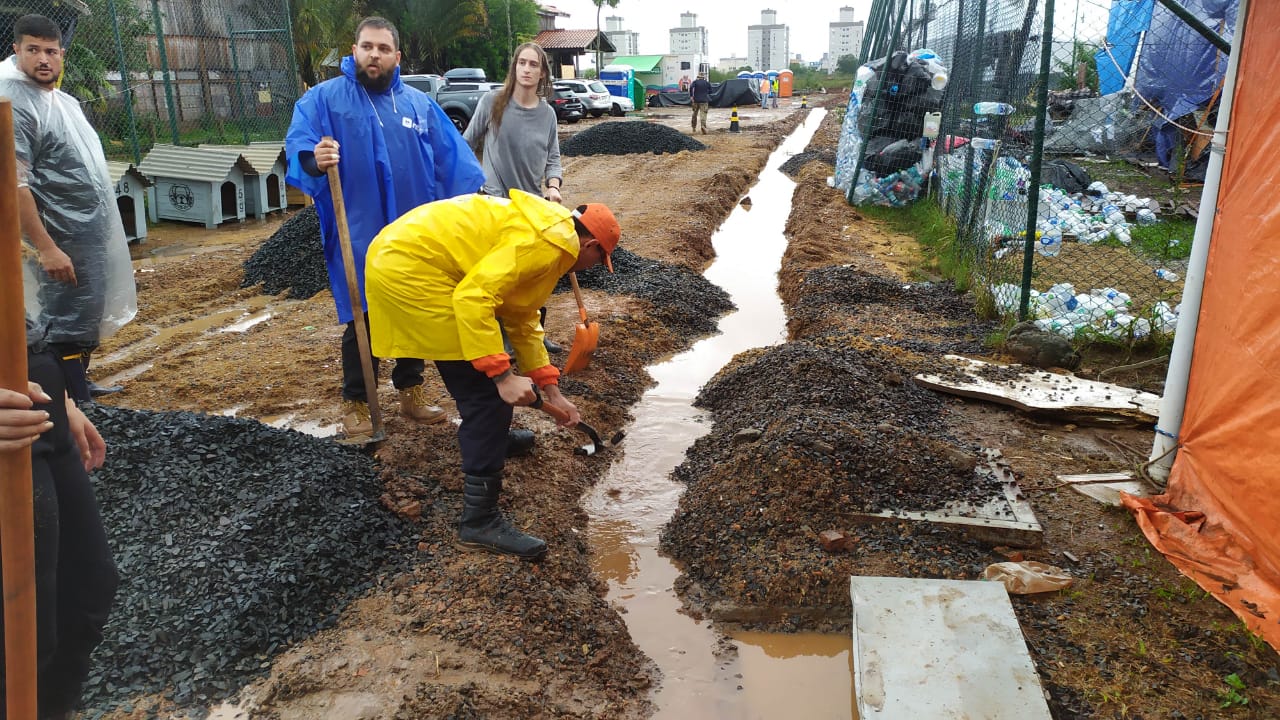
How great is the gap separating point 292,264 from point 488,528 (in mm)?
5489

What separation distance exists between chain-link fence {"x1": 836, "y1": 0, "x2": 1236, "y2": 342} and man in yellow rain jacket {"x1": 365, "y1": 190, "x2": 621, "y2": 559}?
2.78 m

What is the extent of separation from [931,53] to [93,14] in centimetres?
1101

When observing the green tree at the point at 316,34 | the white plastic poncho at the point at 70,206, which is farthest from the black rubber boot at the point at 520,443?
the green tree at the point at 316,34

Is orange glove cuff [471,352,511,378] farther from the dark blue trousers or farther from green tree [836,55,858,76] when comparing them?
green tree [836,55,858,76]

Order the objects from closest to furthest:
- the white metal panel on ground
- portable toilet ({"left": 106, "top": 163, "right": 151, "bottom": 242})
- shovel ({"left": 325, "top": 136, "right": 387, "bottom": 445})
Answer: the white metal panel on ground → shovel ({"left": 325, "top": 136, "right": 387, "bottom": 445}) → portable toilet ({"left": 106, "top": 163, "right": 151, "bottom": 242})

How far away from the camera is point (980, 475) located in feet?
12.3

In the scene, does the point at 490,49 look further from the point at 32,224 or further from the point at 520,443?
the point at 32,224

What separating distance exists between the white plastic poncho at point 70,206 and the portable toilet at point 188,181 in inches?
275

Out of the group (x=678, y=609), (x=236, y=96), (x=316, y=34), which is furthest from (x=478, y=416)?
(x=316, y=34)

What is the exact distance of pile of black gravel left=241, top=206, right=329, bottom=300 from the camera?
761cm

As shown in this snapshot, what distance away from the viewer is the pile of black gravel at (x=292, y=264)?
761 cm

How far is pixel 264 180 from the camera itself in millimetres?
10930

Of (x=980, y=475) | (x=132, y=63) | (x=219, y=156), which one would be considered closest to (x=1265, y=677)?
(x=980, y=475)

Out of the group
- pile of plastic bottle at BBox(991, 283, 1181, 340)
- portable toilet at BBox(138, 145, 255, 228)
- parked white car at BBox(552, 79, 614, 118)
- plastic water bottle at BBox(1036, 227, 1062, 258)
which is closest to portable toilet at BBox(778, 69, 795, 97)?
parked white car at BBox(552, 79, 614, 118)
